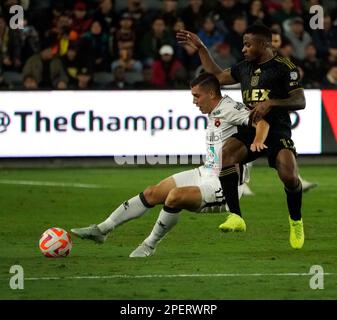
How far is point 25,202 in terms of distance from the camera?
620 inches

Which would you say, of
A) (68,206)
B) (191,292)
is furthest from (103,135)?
(191,292)

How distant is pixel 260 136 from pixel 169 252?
1448mm

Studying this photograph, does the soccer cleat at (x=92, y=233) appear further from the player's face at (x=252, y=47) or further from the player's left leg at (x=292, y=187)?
the player's face at (x=252, y=47)

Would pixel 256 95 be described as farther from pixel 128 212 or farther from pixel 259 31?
pixel 128 212

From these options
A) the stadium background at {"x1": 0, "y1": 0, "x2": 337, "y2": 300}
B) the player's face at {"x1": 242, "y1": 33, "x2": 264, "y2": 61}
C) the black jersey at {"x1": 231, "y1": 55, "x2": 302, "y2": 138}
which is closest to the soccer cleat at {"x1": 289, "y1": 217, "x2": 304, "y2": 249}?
the stadium background at {"x1": 0, "y1": 0, "x2": 337, "y2": 300}

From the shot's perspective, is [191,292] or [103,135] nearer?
[191,292]

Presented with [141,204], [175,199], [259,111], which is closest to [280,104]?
[259,111]

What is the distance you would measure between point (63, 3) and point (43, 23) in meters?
0.85

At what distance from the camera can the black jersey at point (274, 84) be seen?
11.5 metres

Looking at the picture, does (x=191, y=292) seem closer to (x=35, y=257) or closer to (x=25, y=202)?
(x=35, y=257)

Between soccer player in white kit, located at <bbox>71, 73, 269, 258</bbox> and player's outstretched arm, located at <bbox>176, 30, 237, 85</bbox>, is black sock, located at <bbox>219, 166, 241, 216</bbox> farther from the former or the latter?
player's outstretched arm, located at <bbox>176, 30, 237, 85</bbox>

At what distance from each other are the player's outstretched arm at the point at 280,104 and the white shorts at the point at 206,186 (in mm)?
673

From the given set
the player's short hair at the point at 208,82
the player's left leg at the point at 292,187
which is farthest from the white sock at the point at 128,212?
the player's left leg at the point at 292,187

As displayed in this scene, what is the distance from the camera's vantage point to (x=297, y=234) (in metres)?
11.5
